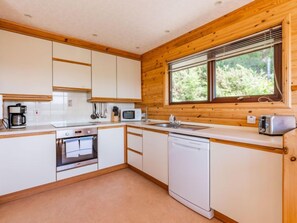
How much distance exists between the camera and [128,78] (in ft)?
11.3

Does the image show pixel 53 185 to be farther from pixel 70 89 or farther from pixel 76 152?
pixel 70 89

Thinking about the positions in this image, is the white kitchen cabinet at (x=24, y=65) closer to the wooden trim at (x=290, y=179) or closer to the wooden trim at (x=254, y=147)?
the wooden trim at (x=254, y=147)

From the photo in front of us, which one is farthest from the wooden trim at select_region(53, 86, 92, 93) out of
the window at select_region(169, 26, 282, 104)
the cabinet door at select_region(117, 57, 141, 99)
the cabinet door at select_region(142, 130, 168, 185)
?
the window at select_region(169, 26, 282, 104)

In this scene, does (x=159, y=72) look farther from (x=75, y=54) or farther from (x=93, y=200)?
(x=93, y=200)

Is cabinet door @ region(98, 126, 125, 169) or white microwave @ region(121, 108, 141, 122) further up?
white microwave @ region(121, 108, 141, 122)

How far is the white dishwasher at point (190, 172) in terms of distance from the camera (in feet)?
5.57

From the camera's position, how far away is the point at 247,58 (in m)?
1.97

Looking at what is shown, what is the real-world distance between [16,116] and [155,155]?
2112 millimetres

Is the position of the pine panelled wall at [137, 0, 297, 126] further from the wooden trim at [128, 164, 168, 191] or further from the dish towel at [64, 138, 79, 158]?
the dish towel at [64, 138, 79, 158]

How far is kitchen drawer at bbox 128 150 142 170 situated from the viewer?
108 inches

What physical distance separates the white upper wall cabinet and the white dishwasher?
207 centimetres

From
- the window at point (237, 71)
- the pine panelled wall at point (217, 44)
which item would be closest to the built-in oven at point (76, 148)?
the pine panelled wall at point (217, 44)

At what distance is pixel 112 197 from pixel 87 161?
809 millimetres

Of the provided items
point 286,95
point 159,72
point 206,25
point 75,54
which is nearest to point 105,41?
point 75,54
